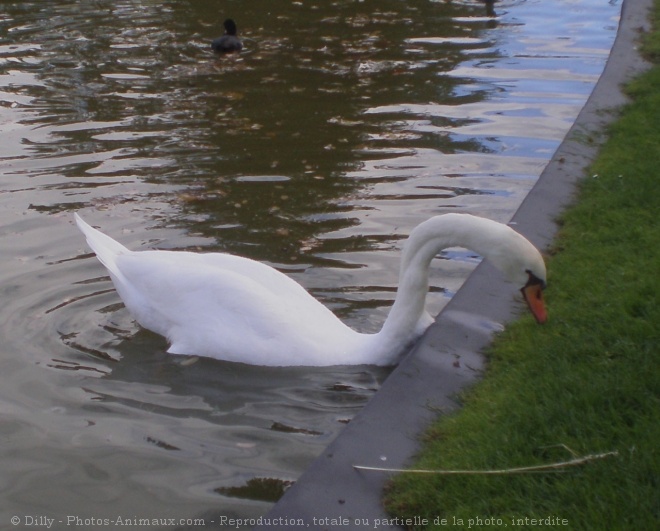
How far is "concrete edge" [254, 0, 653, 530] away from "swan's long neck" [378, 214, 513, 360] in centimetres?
15

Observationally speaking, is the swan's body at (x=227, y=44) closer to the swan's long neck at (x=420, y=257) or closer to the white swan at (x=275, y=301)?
the white swan at (x=275, y=301)

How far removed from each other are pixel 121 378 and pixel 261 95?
224 inches

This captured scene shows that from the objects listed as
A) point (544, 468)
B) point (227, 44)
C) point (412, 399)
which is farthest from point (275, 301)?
point (227, 44)

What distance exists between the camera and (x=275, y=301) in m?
5.45

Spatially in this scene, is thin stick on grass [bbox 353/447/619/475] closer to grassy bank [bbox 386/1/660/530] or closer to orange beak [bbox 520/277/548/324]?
grassy bank [bbox 386/1/660/530]

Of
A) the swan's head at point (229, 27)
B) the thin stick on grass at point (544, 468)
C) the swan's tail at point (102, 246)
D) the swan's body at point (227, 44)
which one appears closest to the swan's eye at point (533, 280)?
the thin stick on grass at point (544, 468)

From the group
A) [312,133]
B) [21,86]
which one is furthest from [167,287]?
[21,86]

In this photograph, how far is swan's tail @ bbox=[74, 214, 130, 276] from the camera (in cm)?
617

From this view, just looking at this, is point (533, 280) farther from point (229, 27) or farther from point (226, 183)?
point (229, 27)

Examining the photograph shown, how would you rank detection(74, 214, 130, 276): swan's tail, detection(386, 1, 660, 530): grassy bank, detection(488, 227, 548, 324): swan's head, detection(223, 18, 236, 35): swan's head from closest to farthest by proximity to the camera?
detection(386, 1, 660, 530): grassy bank
detection(488, 227, 548, 324): swan's head
detection(74, 214, 130, 276): swan's tail
detection(223, 18, 236, 35): swan's head

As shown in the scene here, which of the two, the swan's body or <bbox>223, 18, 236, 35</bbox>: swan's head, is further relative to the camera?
<bbox>223, 18, 236, 35</bbox>: swan's head

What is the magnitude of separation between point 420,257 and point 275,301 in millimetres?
898

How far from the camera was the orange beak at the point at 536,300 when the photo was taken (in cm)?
458

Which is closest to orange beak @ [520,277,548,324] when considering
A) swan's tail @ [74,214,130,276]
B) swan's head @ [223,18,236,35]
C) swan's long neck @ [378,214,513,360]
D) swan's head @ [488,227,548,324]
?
swan's head @ [488,227,548,324]
